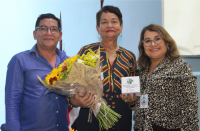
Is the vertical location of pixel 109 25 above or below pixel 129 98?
above

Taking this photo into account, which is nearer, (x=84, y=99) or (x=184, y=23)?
(x=84, y=99)

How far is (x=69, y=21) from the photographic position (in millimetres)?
2938

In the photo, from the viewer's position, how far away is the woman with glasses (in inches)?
61.1

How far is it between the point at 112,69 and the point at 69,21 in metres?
1.47

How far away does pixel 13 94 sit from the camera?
1496 millimetres

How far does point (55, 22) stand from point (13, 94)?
0.76 m

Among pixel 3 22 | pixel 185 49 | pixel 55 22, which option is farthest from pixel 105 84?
pixel 185 49

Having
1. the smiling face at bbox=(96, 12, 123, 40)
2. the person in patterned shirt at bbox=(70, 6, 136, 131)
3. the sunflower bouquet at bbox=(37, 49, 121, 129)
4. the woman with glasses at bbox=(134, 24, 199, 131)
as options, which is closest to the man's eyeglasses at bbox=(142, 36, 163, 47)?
the woman with glasses at bbox=(134, 24, 199, 131)

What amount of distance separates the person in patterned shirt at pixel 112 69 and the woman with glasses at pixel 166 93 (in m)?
0.14

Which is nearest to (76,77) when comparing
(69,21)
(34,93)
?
(34,93)

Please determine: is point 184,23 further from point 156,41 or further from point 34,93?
point 34,93

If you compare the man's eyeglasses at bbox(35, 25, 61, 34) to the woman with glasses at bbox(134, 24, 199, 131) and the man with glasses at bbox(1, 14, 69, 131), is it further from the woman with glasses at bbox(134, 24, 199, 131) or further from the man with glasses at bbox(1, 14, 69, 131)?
the woman with glasses at bbox(134, 24, 199, 131)

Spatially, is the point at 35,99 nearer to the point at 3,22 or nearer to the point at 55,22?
the point at 55,22

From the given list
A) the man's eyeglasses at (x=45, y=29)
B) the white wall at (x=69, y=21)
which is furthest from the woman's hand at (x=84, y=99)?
the white wall at (x=69, y=21)
